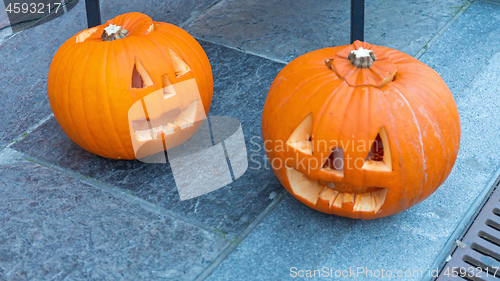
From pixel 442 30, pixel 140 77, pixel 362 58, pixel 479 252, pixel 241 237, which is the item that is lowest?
pixel 479 252

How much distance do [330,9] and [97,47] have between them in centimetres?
182

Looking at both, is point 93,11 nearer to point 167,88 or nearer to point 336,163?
point 167,88

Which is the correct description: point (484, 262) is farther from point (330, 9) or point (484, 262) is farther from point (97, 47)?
point (330, 9)

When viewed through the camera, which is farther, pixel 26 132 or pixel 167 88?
pixel 26 132

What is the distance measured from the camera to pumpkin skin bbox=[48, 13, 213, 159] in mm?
2061

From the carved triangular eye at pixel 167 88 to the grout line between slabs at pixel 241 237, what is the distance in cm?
62

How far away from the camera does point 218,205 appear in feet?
6.94

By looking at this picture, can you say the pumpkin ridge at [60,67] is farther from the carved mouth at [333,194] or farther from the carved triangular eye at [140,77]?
the carved mouth at [333,194]

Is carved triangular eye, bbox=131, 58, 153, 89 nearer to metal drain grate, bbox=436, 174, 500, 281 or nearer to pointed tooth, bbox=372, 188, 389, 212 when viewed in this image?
pointed tooth, bbox=372, 188, 389, 212

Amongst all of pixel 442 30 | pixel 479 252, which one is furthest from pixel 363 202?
pixel 442 30

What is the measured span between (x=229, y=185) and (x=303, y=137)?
19.3 inches

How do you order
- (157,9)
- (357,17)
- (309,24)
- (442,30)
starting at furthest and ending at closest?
(157,9), (309,24), (442,30), (357,17)

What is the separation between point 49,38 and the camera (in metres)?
3.23

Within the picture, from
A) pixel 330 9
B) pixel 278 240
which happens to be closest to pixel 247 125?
pixel 278 240
